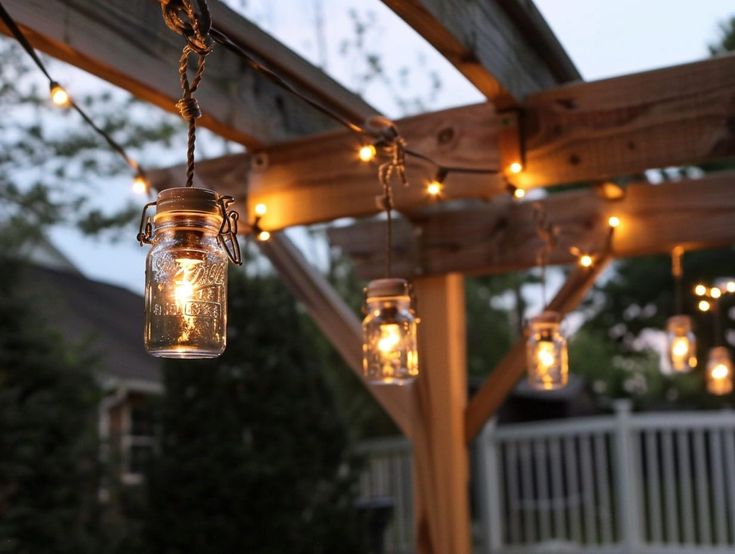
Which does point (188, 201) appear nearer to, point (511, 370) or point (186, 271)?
point (186, 271)

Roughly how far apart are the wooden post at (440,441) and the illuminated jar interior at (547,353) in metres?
0.76

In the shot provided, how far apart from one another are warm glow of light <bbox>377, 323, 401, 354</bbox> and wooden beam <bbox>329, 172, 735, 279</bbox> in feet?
6.18

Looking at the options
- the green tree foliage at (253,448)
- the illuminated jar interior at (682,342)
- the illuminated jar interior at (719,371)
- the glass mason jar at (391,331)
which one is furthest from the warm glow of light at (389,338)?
the green tree foliage at (253,448)

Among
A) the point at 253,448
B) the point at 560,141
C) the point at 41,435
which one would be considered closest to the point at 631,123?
the point at 560,141

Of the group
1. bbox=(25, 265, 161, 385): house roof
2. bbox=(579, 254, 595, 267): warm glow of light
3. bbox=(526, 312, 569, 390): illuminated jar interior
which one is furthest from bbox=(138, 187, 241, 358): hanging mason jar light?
bbox=(25, 265, 161, 385): house roof

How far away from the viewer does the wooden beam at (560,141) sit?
308 cm

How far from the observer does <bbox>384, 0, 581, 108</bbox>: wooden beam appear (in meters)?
2.39

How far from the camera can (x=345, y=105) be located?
3133 mm

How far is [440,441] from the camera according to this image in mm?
4293

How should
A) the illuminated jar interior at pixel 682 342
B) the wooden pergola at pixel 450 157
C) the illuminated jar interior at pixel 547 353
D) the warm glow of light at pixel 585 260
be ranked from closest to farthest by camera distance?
the wooden pergola at pixel 450 157 < the illuminated jar interior at pixel 547 353 < the warm glow of light at pixel 585 260 < the illuminated jar interior at pixel 682 342

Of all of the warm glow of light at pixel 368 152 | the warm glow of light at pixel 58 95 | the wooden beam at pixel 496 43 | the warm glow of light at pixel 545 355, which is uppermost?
the wooden beam at pixel 496 43

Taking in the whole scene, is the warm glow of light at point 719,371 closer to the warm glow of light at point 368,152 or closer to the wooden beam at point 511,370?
the wooden beam at point 511,370

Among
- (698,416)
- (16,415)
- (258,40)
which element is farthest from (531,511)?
(258,40)

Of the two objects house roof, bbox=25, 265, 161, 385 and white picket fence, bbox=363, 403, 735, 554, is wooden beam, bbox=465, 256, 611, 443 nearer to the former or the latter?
white picket fence, bbox=363, 403, 735, 554
